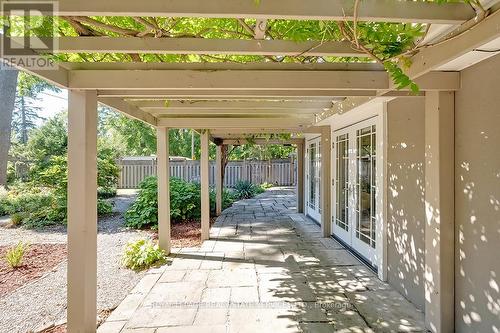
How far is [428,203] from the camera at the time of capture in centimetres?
278

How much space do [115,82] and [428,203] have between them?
2901 mm

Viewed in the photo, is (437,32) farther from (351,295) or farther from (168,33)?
(351,295)

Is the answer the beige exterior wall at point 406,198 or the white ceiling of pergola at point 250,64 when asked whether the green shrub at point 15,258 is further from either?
the beige exterior wall at point 406,198

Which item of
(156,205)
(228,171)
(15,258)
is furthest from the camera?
(228,171)

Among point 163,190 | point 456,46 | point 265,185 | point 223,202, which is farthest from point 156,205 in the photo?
point 265,185

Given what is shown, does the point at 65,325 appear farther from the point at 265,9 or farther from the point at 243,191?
the point at 243,191

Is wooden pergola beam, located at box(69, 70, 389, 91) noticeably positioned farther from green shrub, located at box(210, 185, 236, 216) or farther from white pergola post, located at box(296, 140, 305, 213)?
white pergola post, located at box(296, 140, 305, 213)

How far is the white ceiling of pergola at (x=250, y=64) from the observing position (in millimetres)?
1479

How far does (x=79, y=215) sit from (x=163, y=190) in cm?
260

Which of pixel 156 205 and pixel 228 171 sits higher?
pixel 228 171

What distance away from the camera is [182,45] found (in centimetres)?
197

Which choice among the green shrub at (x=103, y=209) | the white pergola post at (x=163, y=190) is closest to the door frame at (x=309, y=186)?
the white pergola post at (x=163, y=190)

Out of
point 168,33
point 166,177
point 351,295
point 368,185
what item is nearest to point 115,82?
point 168,33

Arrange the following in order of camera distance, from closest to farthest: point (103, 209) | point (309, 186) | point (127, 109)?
1. point (127, 109)
2. point (103, 209)
3. point (309, 186)
